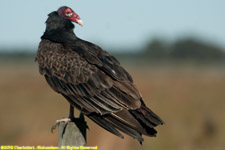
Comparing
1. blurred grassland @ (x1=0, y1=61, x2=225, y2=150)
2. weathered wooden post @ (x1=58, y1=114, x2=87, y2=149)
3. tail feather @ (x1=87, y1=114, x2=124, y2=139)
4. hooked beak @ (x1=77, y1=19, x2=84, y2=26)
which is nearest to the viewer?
weathered wooden post @ (x1=58, y1=114, x2=87, y2=149)

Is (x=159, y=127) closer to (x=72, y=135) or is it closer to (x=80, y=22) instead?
(x=80, y=22)

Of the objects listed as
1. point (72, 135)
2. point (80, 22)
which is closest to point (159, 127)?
point (80, 22)

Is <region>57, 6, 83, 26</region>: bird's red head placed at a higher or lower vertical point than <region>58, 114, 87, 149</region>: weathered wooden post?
higher

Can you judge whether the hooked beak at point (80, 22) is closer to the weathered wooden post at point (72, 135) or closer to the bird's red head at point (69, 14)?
the bird's red head at point (69, 14)

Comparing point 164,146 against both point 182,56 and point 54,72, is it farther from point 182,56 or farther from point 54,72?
point 182,56

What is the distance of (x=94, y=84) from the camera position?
506 cm

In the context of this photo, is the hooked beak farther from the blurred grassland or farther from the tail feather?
the blurred grassland

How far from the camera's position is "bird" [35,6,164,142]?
460 centimetres

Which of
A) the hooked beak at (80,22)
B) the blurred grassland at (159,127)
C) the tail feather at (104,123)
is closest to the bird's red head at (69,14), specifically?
the hooked beak at (80,22)

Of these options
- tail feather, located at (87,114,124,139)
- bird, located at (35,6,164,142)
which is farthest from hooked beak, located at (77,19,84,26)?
tail feather, located at (87,114,124,139)

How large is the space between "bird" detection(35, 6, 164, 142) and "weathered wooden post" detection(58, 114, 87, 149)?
29cm

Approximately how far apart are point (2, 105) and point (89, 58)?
1085cm

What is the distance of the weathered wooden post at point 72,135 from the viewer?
4.25 m

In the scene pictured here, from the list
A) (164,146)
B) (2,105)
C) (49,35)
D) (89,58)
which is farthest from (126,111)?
(2,105)
